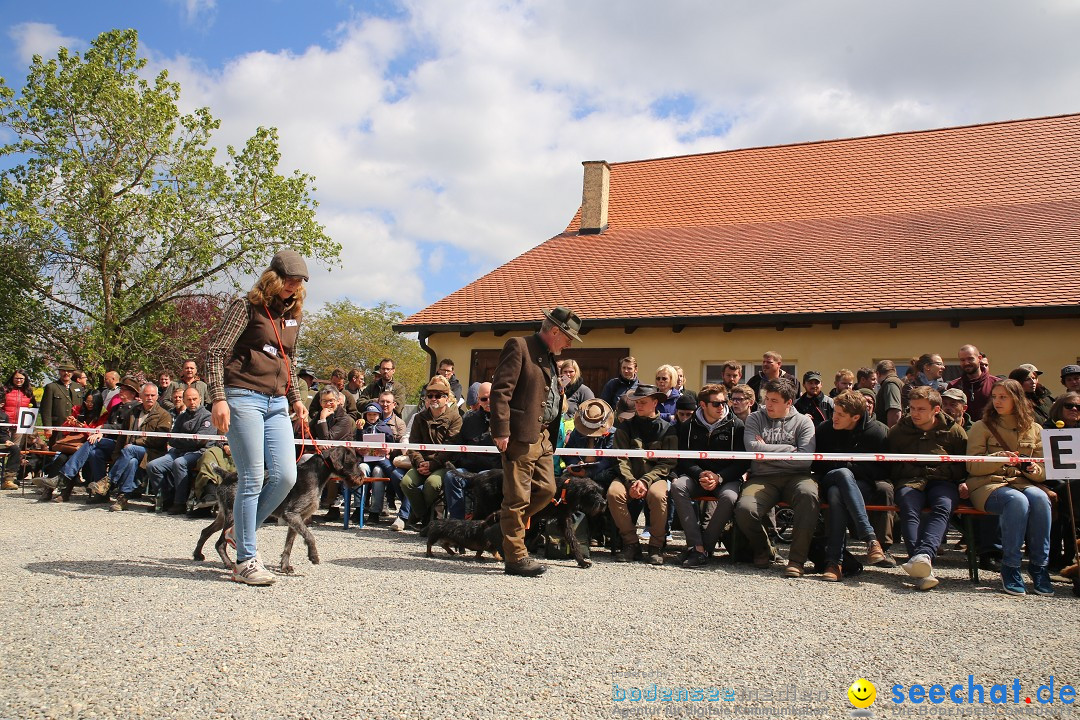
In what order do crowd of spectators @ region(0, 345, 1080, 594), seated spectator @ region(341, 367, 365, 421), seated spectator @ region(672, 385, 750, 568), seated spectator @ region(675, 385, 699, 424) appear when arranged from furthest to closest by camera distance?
seated spectator @ region(341, 367, 365, 421) < seated spectator @ region(675, 385, 699, 424) < seated spectator @ region(672, 385, 750, 568) < crowd of spectators @ region(0, 345, 1080, 594)

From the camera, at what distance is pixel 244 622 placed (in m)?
4.38

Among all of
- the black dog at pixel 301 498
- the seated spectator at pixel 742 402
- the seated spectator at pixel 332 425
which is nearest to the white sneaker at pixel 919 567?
the seated spectator at pixel 742 402

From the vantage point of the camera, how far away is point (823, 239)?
18.6 m

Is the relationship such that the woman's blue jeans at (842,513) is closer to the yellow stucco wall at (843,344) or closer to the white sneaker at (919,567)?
the white sneaker at (919,567)

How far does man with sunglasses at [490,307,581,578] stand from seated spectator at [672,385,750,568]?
1620mm

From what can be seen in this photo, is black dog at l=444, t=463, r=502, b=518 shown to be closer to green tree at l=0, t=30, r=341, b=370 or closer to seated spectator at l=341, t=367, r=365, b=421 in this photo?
seated spectator at l=341, t=367, r=365, b=421

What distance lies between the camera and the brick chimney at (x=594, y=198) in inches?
875

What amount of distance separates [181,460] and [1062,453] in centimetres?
938

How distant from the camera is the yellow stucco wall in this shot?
556 inches

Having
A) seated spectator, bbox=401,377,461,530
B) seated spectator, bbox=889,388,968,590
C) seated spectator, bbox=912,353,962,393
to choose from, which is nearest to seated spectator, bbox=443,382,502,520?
seated spectator, bbox=401,377,461,530

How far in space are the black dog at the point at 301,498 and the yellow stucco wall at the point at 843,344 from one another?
35.6 feet

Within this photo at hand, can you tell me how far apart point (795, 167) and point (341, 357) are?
3407 centimetres

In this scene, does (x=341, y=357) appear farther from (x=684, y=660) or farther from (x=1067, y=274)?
(x=684, y=660)

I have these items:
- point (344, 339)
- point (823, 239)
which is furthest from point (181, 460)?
point (344, 339)
